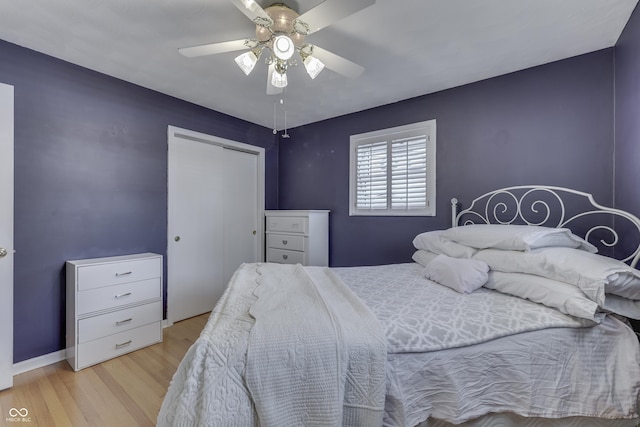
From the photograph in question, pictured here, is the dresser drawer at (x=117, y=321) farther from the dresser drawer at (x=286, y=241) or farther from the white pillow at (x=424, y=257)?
the white pillow at (x=424, y=257)

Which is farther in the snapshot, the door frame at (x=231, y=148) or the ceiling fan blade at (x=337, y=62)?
the door frame at (x=231, y=148)

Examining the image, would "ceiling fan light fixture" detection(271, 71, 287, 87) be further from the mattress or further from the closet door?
the closet door

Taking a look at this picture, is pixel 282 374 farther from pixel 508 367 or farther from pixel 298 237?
pixel 298 237

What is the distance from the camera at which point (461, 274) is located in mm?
1664

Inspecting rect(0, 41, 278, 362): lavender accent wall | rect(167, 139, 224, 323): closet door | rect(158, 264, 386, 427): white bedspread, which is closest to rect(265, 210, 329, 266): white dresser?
rect(167, 139, 224, 323): closet door

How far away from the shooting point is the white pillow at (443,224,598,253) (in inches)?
62.7

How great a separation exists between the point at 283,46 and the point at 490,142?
1957mm

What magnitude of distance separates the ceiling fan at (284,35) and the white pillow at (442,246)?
4.52 feet

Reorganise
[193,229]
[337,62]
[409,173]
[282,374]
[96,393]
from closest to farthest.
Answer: [282,374], [337,62], [96,393], [409,173], [193,229]

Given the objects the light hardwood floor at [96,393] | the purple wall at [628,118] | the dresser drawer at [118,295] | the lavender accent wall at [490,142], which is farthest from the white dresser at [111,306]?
the purple wall at [628,118]

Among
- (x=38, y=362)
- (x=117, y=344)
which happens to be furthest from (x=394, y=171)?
(x=38, y=362)

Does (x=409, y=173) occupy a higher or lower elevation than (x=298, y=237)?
higher

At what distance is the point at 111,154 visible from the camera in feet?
7.96

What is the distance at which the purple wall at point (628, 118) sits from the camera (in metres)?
1.56
